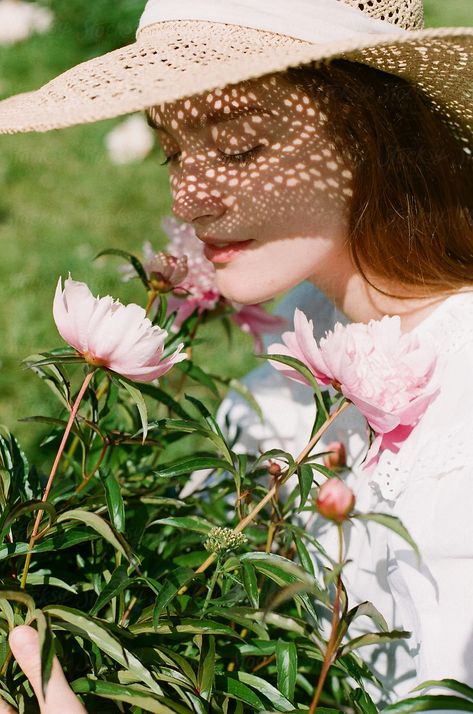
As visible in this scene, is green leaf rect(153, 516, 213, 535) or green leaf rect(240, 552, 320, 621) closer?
green leaf rect(240, 552, 320, 621)

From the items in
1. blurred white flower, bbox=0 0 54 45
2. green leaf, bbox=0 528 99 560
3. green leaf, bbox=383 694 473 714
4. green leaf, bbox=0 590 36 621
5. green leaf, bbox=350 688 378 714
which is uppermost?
green leaf, bbox=383 694 473 714

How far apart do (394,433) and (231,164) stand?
1.25 ft

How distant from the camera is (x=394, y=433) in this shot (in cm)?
94

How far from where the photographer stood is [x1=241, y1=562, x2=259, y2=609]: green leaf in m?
0.82

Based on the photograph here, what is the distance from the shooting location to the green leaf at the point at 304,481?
0.83 m

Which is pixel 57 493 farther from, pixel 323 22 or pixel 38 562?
pixel 323 22

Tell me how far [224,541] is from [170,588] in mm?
71

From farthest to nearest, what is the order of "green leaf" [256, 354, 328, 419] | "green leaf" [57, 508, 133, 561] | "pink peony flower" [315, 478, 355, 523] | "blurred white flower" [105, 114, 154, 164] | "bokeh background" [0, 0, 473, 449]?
"blurred white flower" [105, 114, 154, 164], "bokeh background" [0, 0, 473, 449], "green leaf" [256, 354, 328, 419], "green leaf" [57, 508, 133, 561], "pink peony flower" [315, 478, 355, 523]

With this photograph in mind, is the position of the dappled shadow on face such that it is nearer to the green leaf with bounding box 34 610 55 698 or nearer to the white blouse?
the white blouse

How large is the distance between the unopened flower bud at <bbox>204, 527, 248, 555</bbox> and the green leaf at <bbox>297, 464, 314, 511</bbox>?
71mm

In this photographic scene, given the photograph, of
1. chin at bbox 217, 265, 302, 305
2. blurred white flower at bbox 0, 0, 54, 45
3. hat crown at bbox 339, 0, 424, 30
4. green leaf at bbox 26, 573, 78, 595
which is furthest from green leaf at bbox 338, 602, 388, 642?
blurred white flower at bbox 0, 0, 54, 45

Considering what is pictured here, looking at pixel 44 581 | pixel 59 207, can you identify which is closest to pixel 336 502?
pixel 44 581

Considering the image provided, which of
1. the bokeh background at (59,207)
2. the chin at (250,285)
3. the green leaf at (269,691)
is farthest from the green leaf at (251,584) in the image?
the bokeh background at (59,207)

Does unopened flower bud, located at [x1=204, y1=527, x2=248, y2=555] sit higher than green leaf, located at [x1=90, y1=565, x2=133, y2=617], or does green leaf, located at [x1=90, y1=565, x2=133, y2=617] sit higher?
unopened flower bud, located at [x1=204, y1=527, x2=248, y2=555]
